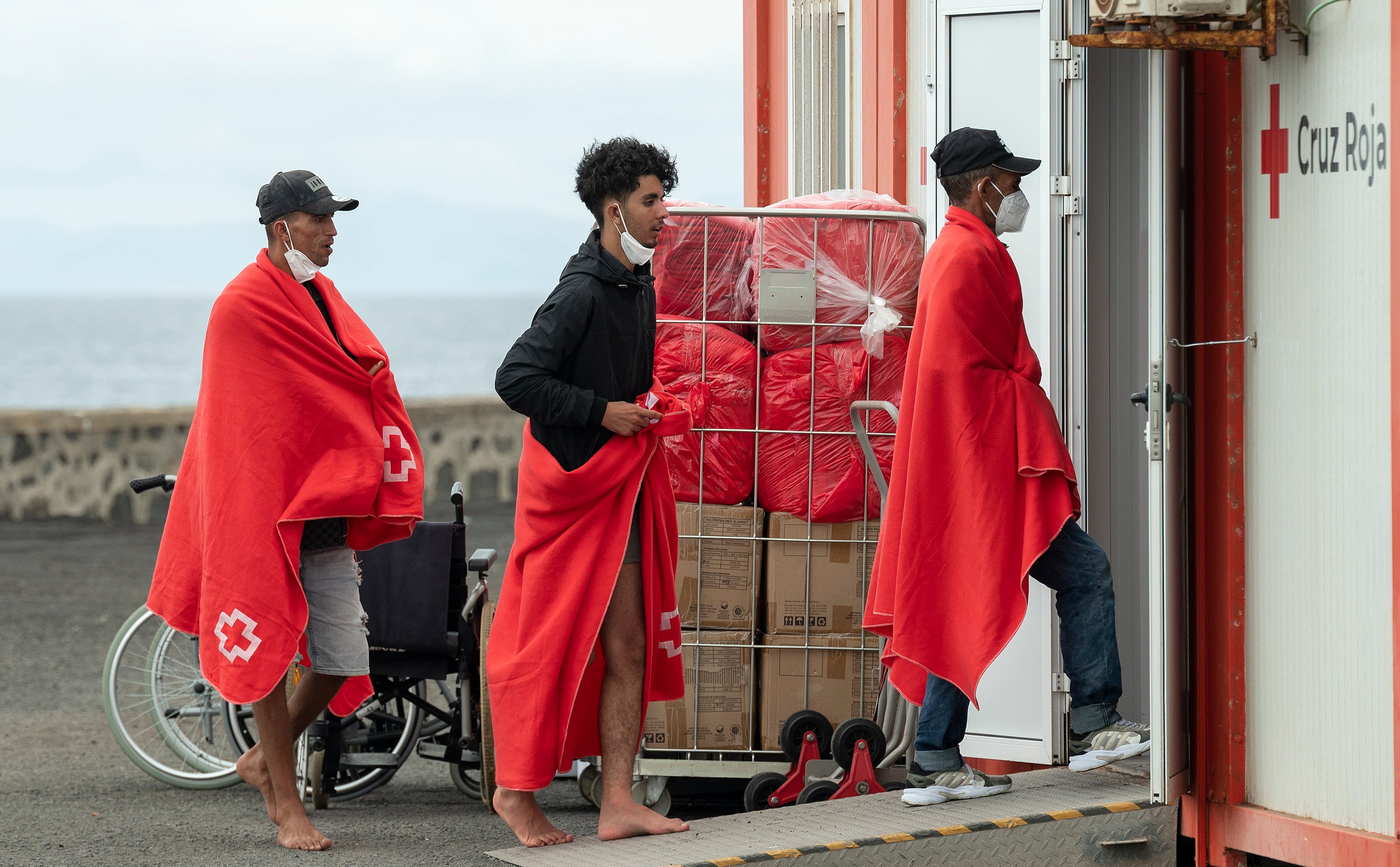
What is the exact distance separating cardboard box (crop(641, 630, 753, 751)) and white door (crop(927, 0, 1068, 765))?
2.56 feet

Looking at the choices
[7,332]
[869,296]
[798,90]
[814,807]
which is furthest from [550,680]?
[7,332]

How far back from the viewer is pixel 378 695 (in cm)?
590

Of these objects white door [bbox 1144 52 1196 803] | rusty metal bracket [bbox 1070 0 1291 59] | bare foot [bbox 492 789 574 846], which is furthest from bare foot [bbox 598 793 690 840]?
rusty metal bracket [bbox 1070 0 1291 59]

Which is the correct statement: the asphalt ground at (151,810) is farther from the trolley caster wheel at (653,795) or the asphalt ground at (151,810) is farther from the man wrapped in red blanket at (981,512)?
the man wrapped in red blanket at (981,512)

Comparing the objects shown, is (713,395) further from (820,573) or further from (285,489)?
(285,489)

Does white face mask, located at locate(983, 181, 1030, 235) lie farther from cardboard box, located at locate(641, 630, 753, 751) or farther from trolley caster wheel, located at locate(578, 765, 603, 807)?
trolley caster wheel, located at locate(578, 765, 603, 807)

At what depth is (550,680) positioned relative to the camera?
14.1 ft

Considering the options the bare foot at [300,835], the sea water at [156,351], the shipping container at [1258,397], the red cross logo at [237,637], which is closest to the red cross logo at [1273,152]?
the shipping container at [1258,397]

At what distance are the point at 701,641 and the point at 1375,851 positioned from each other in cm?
238

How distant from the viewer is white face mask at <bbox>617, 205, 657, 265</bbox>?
14.6ft

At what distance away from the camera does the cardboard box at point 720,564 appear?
539cm

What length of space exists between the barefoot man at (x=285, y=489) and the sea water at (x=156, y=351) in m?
33.0

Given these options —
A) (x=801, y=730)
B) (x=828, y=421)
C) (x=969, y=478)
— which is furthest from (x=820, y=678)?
(x=969, y=478)

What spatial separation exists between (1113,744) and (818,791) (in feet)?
3.68
